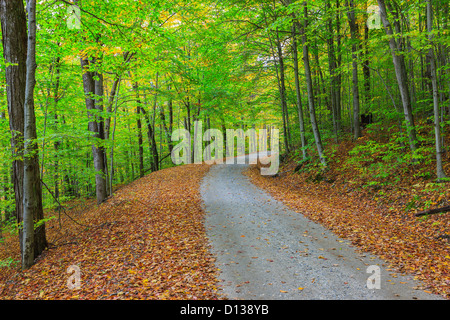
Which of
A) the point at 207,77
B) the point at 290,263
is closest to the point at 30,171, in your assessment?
the point at 290,263

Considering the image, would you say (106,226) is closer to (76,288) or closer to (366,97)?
(76,288)

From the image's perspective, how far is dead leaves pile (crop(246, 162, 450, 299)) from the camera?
4590 millimetres

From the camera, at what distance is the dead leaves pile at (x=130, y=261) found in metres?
4.28

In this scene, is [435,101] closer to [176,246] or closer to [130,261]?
[176,246]

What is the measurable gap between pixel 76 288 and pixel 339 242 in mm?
5732

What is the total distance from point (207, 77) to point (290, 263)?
16.8 metres

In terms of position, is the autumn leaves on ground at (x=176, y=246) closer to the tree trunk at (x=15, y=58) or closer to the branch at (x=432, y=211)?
the branch at (x=432, y=211)

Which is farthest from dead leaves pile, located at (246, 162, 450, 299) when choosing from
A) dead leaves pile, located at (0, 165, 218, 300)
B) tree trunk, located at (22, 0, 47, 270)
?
tree trunk, located at (22, 0, 47, 270)

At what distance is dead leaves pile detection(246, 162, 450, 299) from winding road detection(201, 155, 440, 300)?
314 millimetres

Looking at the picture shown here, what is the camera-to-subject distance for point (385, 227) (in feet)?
22.1

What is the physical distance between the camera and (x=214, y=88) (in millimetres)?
19719

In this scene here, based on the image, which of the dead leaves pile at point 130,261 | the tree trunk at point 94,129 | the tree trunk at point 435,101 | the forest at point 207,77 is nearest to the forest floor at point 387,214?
the forest at point 207,77

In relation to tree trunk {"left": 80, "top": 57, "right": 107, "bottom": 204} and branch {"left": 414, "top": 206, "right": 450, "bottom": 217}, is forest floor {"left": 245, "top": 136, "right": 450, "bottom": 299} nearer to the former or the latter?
branch {"left": 414, "top": 206, "right": 450, "bottom": 217}

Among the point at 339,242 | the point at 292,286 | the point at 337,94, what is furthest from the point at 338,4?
the point at 292,286
